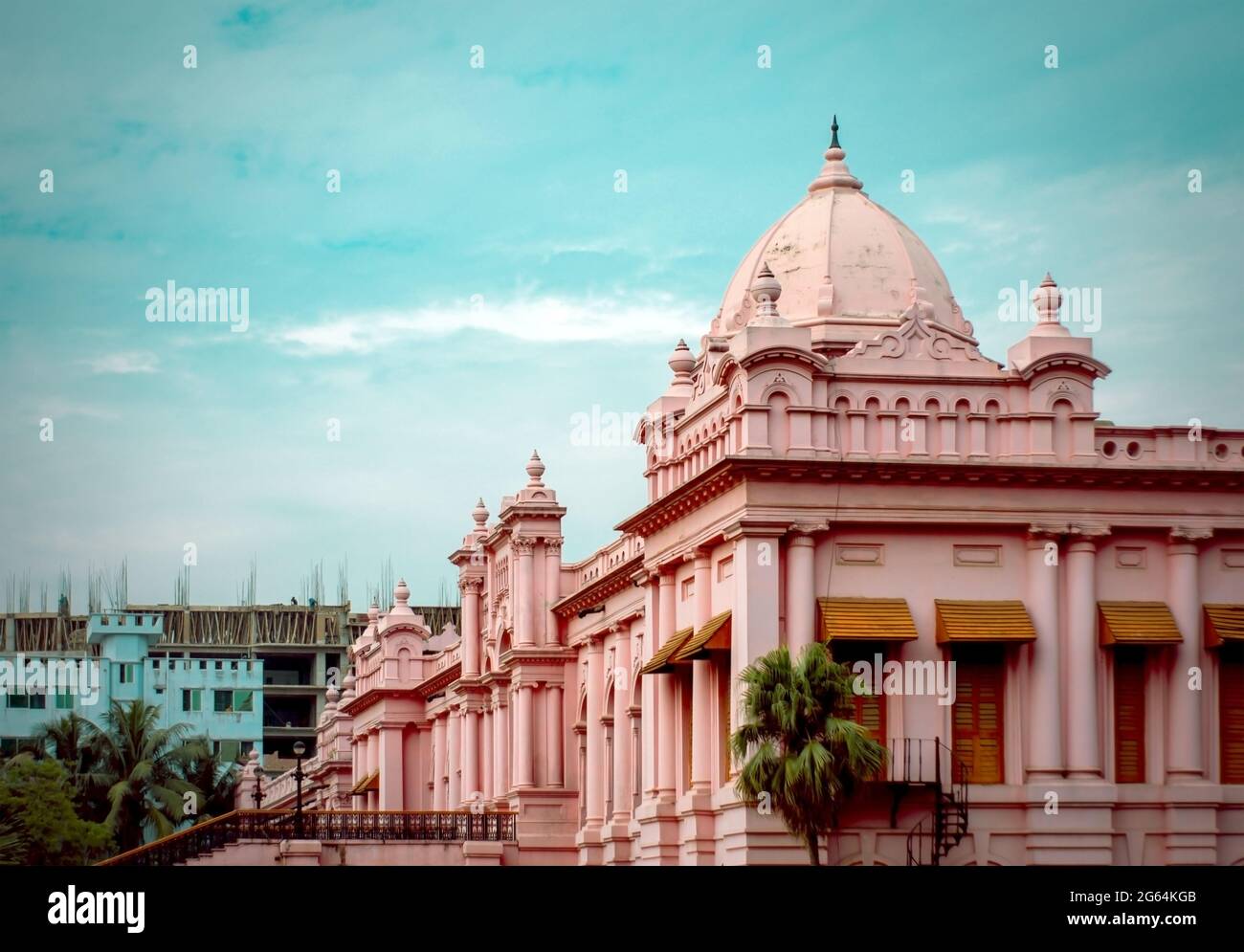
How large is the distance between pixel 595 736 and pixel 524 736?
395 centimetres

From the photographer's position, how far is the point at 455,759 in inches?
3086

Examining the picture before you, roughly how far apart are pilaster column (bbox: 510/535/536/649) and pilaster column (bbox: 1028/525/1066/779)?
22753mm

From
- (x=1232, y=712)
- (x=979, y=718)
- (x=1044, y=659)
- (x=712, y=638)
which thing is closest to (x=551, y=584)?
(x=712, y=638)

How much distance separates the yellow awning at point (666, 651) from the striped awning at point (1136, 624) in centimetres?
831

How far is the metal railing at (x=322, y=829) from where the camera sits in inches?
2463

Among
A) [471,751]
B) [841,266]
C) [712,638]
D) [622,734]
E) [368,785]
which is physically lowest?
[368,785]

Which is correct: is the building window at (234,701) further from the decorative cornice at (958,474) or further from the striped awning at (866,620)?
the striped awning at (866,620)

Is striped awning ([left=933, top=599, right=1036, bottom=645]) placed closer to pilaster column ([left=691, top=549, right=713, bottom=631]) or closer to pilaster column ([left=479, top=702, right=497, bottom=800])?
pilaster column ([left=691, top=549, right=713, bottom=631])

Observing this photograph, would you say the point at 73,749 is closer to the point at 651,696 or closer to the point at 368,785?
the point at 368,785

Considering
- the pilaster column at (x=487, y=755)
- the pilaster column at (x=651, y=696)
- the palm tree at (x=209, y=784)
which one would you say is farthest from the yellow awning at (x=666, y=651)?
the palm tree at (x=209, y=784)

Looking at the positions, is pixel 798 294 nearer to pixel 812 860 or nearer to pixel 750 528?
pixel 750 528

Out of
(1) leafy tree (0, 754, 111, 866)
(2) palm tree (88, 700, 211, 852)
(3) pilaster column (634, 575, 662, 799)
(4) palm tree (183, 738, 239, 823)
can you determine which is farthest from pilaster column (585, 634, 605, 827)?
(4) palm tree (183, 738, 239, 823)
